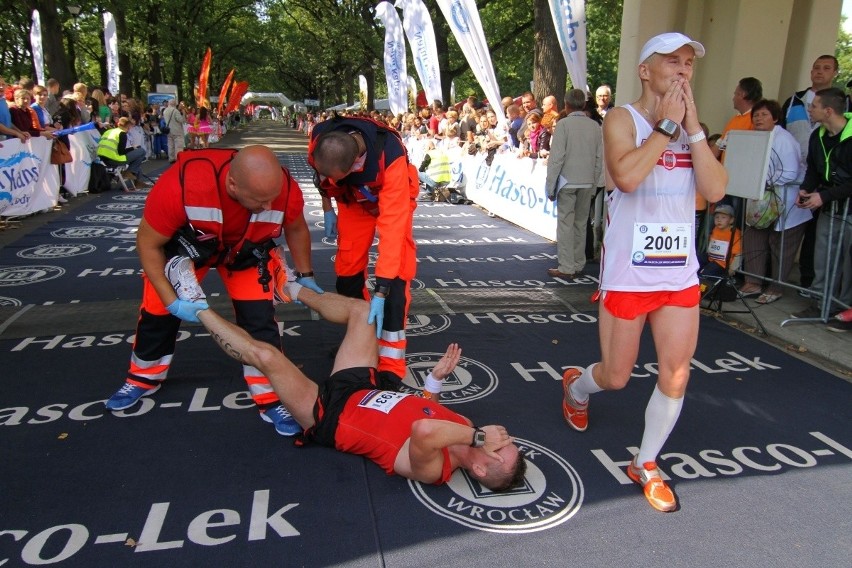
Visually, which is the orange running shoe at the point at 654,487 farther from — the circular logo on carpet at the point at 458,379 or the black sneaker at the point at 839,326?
the black sneaker at the point at 839,326

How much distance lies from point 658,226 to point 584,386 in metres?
0.95

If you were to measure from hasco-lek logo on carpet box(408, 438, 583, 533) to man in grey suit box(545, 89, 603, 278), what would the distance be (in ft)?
13.3

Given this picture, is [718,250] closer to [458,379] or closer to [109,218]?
[458,379]

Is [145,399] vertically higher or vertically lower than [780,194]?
lower

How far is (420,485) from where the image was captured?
280 centimetres

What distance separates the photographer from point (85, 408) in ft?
11.3

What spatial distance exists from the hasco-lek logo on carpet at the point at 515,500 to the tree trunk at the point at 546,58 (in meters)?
10.8

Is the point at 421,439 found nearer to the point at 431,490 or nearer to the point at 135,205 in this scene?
the point at 431,490

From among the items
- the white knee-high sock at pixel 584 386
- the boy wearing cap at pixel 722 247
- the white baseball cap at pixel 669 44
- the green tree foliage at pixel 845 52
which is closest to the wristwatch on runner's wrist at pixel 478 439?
the white knee-high sock at pixel 584 386

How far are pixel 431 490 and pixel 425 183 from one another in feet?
36.3

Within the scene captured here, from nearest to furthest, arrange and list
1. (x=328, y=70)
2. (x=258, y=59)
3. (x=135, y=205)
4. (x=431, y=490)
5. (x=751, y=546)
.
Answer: (x=751, y=546), (x=431, y=490), (x=135, y=205), (x=328, y=70), (x=258, y=59)

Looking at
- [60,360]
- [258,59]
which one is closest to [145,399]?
[60,360]

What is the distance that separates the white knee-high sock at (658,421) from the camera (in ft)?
8.75

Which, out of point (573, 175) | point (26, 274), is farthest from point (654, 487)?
point (26, 274)
